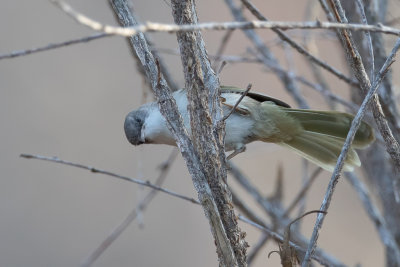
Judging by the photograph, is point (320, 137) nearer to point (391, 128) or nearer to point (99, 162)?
point (391, 128)

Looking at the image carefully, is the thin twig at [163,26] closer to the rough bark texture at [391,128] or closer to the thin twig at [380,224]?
the rough bark texture at [391,128]

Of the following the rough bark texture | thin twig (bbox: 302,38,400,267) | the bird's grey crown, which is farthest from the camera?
the bird's grey crown

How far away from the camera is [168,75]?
3.34 m

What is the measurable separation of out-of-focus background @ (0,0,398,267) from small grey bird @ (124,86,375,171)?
2.07 m

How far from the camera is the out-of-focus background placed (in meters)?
5.90

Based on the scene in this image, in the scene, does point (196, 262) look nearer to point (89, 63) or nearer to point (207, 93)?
point (89, 63)

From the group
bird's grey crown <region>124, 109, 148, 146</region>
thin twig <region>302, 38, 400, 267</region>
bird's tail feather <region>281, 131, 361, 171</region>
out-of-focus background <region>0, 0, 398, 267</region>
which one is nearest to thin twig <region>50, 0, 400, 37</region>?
thin twig <region>302, 38, 400, 267</region>

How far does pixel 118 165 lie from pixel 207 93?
168 inches

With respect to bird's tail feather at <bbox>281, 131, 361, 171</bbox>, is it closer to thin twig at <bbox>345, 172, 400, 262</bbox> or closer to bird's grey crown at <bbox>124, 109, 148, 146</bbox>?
thin twig at <bbox>345, 172, 400, 262</bbox>

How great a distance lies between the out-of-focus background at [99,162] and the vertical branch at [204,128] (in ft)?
12.0

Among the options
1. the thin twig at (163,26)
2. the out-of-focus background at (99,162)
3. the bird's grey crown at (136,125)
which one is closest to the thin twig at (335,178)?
the thin twig at (163,26)

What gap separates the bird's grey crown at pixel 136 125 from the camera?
3699 mm

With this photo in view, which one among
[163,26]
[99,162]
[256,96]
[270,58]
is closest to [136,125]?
[256,96]

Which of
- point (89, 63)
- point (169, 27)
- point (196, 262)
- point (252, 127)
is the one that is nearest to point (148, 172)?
point (196, 262)
